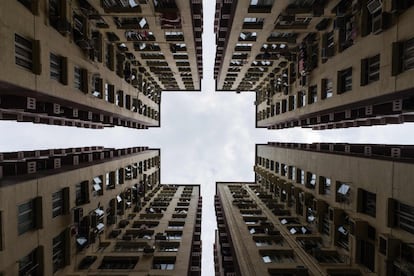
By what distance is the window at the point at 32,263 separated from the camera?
15.2 metres

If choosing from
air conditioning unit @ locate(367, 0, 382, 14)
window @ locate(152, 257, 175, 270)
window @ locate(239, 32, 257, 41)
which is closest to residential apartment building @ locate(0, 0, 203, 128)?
window @ locate(239, 32, 257, 41)

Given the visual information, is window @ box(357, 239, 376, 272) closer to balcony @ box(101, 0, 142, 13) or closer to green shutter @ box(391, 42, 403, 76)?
green shutter @ box(391, 42, 403, 76)

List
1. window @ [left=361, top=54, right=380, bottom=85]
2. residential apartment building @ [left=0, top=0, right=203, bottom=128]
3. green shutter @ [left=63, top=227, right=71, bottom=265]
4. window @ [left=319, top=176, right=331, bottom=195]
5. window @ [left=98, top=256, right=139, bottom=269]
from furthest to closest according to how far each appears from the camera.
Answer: window @ [left=319, top=176, right=331, bottom=195] → window @ [left=98, top=256, right=139, bottom=269] → green shutter @ [left=63, top=227, right=71, bottom=265] → window @ [left=361, top=54, right=380, bottom=85] → residential apartment building @ [left=0, top=0, right=203, bottom=128]

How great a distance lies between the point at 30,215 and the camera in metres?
15.8

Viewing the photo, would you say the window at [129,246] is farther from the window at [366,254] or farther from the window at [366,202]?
the window at [366,202]

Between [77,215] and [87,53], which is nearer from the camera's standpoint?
[77,215]

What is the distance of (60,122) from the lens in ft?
119

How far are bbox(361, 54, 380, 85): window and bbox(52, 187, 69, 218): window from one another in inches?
743

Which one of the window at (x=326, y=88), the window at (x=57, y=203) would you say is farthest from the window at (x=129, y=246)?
the window at (x=326, y=88)

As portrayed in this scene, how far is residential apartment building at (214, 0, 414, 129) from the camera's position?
15109 millimetres

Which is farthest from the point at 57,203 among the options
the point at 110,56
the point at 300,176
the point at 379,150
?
the point at 300,176

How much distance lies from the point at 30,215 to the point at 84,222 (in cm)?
649

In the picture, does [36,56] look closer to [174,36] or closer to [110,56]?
[110,56]

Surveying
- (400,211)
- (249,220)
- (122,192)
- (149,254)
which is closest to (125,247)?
(149,254)
